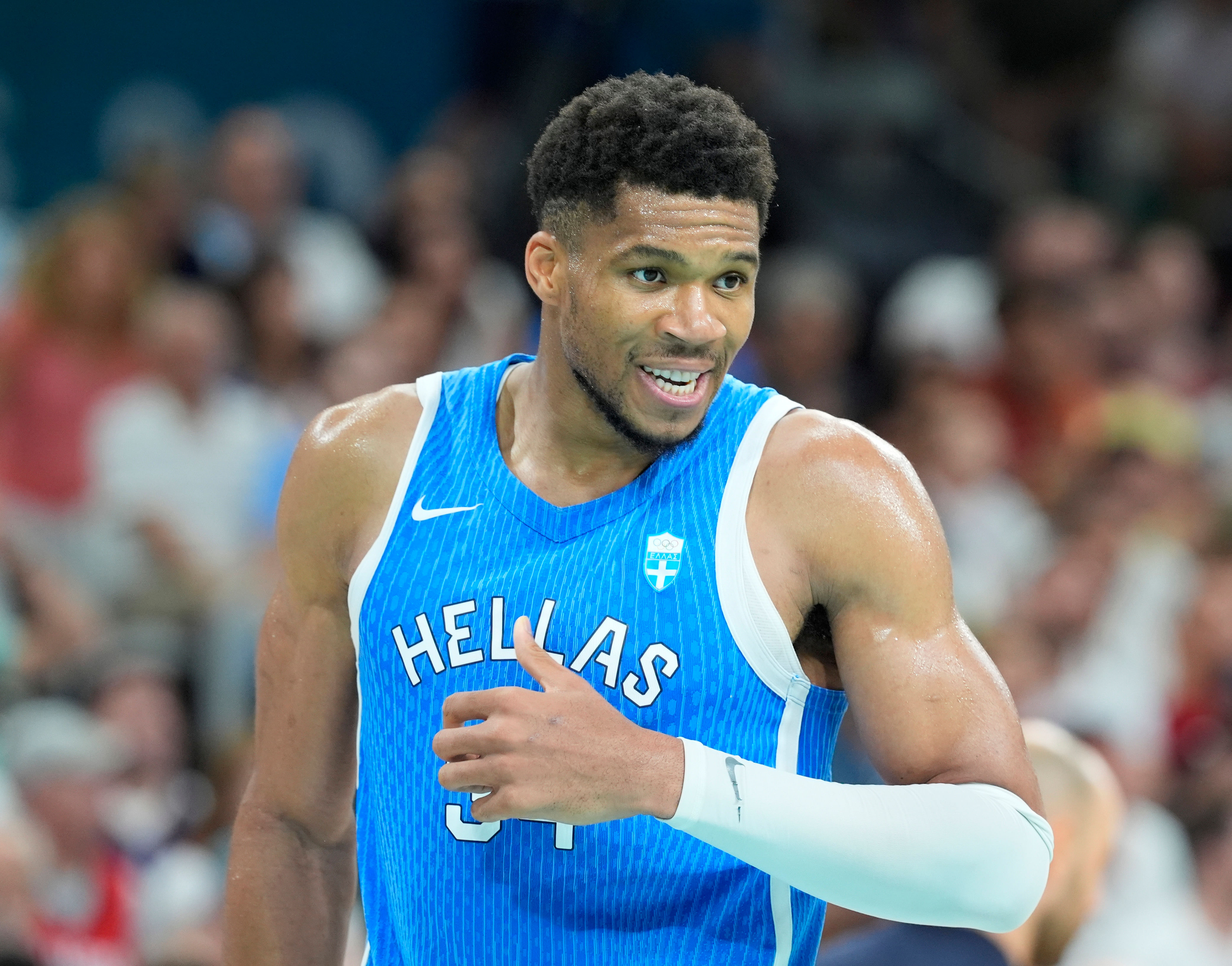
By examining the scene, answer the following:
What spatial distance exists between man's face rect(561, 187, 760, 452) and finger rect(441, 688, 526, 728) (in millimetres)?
567

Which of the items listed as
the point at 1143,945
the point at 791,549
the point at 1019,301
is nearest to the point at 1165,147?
the point at 1019,301

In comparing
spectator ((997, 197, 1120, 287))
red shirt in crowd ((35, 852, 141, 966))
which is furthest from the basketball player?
spectator ((997, 197, 1120, 287))

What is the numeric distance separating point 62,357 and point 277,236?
1336mm

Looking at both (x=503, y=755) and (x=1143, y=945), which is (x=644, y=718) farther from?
(x=1143, y=945)

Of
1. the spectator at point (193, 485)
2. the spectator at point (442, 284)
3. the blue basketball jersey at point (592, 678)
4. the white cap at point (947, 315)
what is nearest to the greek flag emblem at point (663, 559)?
the blue basketball jersey at point (592, 678)

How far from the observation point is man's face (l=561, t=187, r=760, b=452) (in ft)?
8.58

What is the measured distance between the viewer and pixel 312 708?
3004 millimetres

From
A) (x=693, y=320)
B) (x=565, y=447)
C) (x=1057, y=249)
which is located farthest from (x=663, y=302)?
(x=1057, y=249)

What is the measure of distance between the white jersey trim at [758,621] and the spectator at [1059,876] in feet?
2.73

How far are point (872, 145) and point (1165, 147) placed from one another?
1699mm

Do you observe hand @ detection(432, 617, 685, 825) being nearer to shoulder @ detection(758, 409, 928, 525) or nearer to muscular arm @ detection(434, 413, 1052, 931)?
muscular arm @ detection(434, 413, 1052, 931)

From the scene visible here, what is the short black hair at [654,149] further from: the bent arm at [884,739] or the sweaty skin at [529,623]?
the bent arm at [884,739]

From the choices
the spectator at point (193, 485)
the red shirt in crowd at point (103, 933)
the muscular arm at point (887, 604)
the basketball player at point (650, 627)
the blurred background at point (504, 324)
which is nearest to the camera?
the basketball player at point (650, 627)

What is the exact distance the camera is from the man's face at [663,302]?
2615mm
